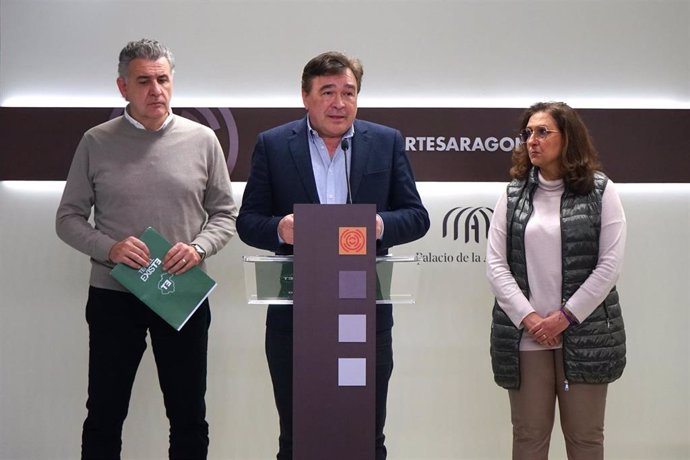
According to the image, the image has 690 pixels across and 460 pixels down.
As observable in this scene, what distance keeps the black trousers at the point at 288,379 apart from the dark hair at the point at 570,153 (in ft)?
3.24

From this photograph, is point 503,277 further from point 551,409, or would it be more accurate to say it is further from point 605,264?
point 551,409

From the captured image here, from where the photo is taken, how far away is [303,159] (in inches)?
117

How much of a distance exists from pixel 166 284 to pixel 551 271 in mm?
1480

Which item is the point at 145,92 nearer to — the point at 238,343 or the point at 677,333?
the point at 238,343

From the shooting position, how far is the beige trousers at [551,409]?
3.24m

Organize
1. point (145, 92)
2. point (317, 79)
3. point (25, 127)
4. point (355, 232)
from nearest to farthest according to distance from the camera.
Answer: point (355, 232) < point (317, 79) < point (145, 92) < point (25, 127)

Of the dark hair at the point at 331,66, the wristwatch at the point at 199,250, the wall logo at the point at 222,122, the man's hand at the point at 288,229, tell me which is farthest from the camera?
the wall logo at the point at 222,122

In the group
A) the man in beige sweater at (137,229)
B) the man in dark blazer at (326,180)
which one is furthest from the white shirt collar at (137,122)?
the man in dark blazer at (326,180)

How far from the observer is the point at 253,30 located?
4.36m

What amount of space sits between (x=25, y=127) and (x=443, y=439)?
2.72m

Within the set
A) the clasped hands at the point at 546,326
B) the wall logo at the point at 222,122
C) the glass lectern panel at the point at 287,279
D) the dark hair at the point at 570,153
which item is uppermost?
the wall logo at the point at 222,122

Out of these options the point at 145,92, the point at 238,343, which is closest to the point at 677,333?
the point at 238,343

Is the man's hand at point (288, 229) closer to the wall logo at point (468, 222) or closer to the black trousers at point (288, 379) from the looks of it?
the black trousers at point (288, 379)

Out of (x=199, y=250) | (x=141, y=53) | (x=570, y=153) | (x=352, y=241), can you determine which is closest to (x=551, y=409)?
(x=570, y=153)
